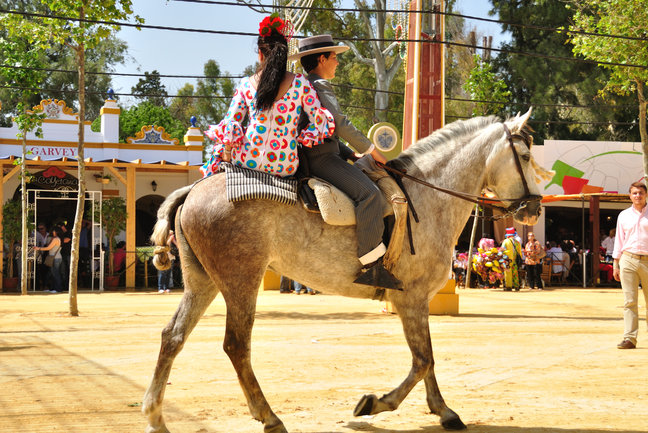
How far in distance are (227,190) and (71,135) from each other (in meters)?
19.6

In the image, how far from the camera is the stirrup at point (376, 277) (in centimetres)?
489

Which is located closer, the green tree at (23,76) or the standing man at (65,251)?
the green tree at (23,76)

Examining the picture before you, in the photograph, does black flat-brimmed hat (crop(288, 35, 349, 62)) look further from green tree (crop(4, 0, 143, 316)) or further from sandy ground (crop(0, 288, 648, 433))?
green tree (crop(4, 0, 143, 316))

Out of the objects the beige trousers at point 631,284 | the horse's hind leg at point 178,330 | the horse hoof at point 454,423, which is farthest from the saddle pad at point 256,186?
the beige trousers at point 631,284

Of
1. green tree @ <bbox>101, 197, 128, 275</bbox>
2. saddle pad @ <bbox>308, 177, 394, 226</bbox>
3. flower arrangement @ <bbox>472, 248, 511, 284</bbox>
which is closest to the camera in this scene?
saddle pad @ <bbox>308, 177, 394, 226</bbox>

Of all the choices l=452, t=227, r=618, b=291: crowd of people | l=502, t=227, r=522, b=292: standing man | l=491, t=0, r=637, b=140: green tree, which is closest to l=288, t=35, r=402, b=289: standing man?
l=452, t=227, r=618, b=291: crowd of people

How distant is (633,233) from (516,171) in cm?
434

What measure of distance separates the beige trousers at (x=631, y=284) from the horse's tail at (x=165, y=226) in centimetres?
636

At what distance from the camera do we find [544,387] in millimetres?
6395

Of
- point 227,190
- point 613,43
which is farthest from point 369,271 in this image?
point 613,43

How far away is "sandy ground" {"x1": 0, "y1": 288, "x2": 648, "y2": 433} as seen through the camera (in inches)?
201

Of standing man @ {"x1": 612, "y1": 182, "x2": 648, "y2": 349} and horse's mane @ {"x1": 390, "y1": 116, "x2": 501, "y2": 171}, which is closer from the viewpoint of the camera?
horse's mane @ {"x1": 390, "y1": 116, "x2": 501, "y2": 171}

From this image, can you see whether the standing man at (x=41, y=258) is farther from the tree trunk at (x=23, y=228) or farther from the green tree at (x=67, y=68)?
the green tree at (x=67, y=68)

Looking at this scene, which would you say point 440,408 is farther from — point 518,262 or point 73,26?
point 518,262
